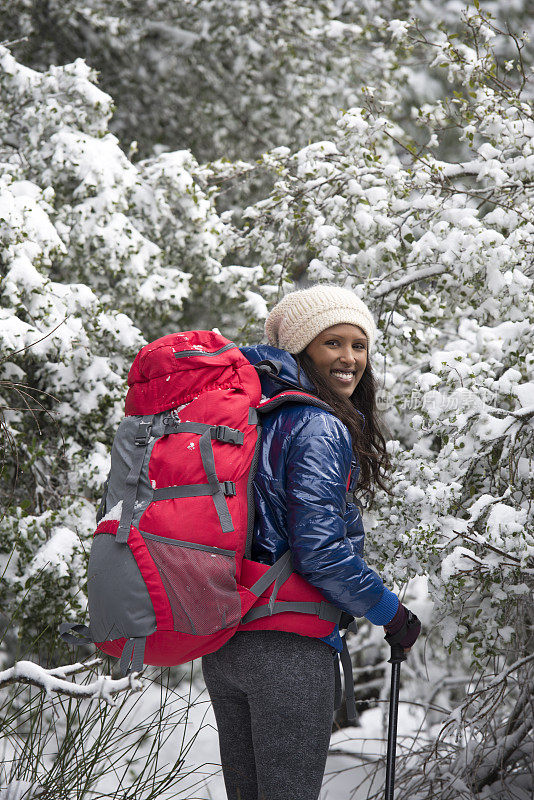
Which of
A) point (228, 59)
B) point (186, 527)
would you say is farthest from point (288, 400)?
point (228, 59)

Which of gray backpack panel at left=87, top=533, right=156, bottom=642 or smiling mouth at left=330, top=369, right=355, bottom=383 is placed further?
smiling mouth at left=330, top=369, right=355, bottom=383

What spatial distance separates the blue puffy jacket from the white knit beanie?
0.33 m

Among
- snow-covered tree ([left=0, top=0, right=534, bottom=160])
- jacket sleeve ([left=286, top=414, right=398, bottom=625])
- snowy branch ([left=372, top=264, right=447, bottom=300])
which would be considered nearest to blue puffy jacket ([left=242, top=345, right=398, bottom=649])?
jacket sleeve ([left=286, top=414, right=398, bottom=625])

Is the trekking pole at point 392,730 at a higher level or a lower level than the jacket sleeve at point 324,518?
lower

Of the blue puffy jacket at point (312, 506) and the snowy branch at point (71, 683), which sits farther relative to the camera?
the blue puffy jacket at point (312, 506)

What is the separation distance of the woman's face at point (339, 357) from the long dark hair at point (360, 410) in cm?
3

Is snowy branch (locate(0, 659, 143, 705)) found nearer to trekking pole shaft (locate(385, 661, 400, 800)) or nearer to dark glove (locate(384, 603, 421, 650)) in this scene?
dark glove (locate(384, 603, 421, 650))

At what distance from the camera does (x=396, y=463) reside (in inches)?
125

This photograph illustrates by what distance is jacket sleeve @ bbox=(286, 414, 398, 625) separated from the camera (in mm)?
1893

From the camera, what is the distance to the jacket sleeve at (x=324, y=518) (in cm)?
189

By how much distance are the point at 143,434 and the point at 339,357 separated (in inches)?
25.9

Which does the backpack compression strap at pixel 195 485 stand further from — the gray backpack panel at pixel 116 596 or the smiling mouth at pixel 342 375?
the smiling mouth at pixel 342 375

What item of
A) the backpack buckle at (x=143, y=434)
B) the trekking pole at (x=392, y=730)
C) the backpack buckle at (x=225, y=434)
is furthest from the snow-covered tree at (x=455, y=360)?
the backpack buckle at (x=143, y=434)

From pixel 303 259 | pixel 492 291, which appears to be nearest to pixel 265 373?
pixel 492 291
